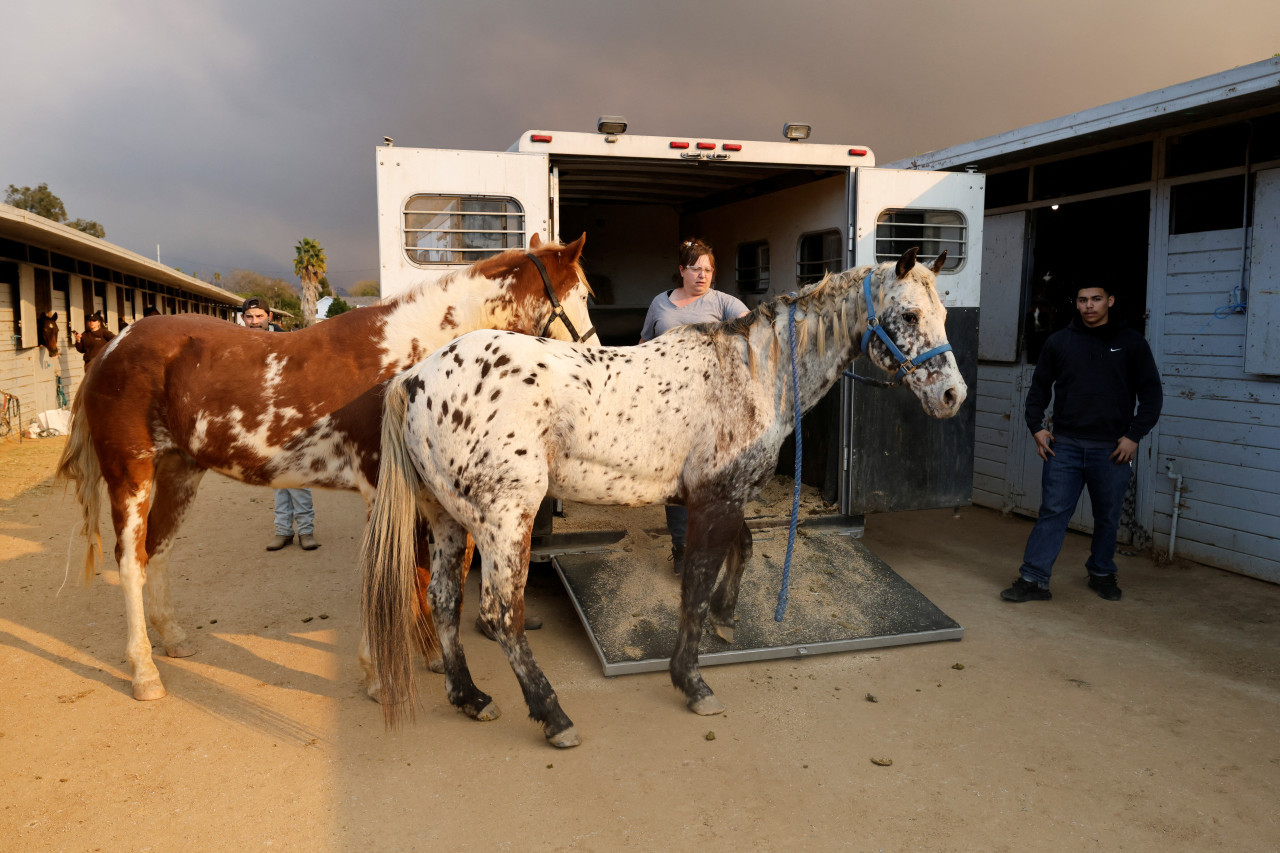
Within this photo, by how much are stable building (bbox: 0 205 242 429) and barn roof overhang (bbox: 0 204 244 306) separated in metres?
0.01

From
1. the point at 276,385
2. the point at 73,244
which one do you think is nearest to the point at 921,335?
the point at 276,385

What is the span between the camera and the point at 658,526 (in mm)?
5145

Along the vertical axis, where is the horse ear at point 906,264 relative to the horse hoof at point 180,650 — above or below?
above

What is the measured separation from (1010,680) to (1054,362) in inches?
89.2

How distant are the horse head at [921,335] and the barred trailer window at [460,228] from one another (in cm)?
227

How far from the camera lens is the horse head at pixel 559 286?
3.55 metres

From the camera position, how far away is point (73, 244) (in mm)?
12844

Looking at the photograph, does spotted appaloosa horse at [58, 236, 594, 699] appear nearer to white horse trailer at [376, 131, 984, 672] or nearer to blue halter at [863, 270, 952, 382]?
white horse trailer at [376, 131, 984, 672]

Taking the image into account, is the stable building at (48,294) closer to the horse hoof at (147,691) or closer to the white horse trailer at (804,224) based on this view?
the white horse trailer at (804,224)

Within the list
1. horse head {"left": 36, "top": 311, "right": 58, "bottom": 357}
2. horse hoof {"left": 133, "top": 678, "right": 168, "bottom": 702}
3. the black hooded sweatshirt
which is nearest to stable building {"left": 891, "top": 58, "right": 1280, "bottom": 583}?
the black hooded sweatshirt

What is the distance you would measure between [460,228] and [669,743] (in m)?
3.06

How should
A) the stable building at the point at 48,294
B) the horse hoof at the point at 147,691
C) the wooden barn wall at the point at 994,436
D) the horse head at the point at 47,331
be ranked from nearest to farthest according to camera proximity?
the horse hoof at the point at 147,691 < the wooden barn wall at the point at 994,436 < the stable building at the point at 48,294 < the horse head at the point at 47,331

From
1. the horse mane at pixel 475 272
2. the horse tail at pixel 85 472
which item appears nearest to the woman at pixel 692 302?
the horse mane at pixel 475 272

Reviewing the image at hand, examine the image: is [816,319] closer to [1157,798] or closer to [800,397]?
[800,397]
